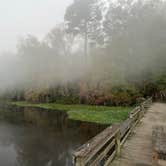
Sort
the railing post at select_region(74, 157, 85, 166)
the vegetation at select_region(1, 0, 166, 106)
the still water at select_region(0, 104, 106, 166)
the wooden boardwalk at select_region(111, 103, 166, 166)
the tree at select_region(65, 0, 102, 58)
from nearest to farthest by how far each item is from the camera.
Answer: the railing post at select_region(74, 157, 85, 166) → the wooden boardwalk at select_region(111, 103, 166, 166) → the still water at select_region(0, 104, 106, 166) → the vegetation at select_region(1, 0, 166, 106) → the tree at select_region(65, 0, 102, 58)

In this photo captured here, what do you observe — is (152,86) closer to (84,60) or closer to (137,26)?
(137,26)

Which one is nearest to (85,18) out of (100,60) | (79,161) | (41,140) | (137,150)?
(100,60)

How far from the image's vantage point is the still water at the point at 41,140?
11156 mm

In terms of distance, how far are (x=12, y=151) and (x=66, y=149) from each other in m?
3.10

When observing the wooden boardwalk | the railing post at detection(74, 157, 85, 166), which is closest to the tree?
the wooden boardwalk

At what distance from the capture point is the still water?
1116 centimetres

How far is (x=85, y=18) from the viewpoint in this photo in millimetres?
41125

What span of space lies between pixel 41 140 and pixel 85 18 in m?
31.3

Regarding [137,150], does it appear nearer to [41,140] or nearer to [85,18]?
[41,140]

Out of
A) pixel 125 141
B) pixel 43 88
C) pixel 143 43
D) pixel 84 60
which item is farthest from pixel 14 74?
pixel 125 141

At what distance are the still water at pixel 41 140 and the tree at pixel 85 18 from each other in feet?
79.7

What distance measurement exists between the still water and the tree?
Answer: 24304mm

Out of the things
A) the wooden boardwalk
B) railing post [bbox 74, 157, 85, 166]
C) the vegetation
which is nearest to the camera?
railing post [bbox 74, 157, 85, 166]

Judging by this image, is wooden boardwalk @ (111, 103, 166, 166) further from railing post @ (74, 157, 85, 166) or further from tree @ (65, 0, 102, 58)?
tree @ (65, 0, 102, 58)
